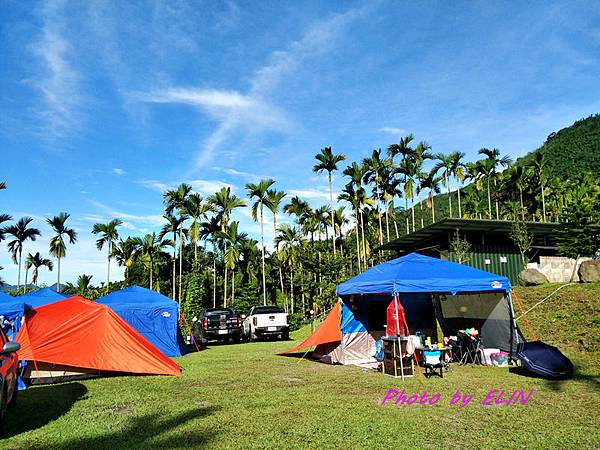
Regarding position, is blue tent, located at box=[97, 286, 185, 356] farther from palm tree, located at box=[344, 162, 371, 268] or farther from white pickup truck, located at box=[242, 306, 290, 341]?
palm tree, located at box=[344, 162, 371, 268]

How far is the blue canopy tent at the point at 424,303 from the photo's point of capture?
428 inches

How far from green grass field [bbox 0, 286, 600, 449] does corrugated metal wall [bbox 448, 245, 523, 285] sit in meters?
14.9

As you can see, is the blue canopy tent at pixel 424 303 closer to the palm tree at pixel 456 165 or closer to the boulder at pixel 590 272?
the boulder at pixel 590 272

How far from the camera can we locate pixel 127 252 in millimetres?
42562

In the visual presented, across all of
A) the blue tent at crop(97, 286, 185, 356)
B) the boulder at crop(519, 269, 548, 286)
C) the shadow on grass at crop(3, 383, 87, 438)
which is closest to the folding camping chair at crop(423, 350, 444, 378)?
the shadow on grass at crop(3, 383, 87, 438)

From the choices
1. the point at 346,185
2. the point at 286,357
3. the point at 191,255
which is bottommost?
the point at 286,357

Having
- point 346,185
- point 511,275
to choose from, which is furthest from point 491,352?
point 346,185

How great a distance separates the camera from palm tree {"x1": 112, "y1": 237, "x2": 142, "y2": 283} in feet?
134

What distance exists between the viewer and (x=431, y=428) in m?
5.80

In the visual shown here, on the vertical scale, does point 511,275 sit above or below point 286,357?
above

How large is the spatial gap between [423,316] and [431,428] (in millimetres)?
7974

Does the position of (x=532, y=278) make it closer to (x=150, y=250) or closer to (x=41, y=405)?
(x=41, y=405)

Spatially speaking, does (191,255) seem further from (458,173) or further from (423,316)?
(423,316)

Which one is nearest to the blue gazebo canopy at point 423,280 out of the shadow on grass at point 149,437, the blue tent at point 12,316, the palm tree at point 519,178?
the shadow on grass at point 149,437
